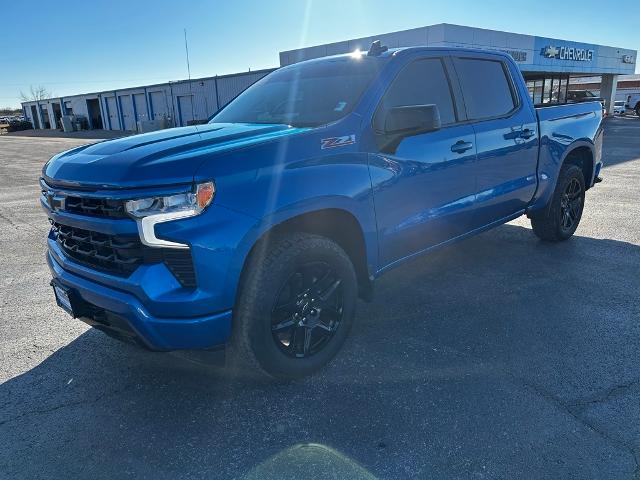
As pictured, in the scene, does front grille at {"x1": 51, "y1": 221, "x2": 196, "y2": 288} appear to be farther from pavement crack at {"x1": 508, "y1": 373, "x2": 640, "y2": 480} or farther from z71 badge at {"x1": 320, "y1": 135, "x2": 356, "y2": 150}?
pavement crack at {"x1": 508, "y1": 373, "x2": 640, "y2": 480}

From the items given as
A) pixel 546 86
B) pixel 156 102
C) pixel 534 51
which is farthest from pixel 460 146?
pixel 156 102

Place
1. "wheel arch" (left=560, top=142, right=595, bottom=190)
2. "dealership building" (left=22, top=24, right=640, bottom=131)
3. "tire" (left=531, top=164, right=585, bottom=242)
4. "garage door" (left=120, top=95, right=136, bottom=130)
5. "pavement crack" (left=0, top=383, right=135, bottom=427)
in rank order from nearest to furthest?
1. "pavement crack" (left=0, top=383, right=135, bottom=427)
2. "tire" (left=531, top=164, right=585, bottom=242)
3. "wheel arch" (left=560, top=142, right=595, bottom=190)
4. "dealership building" (left=22, top=24, right=640, bottom=131)
5. "garage door" (left=120, top=95, right=136, bottom=130)

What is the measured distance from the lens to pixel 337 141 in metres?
2.88

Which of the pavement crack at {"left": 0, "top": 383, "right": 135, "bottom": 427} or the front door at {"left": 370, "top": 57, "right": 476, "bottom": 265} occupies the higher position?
the front door at {"left": 370, "top": 57, "right": 476, "bottom": 265}

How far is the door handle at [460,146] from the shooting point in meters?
3.69

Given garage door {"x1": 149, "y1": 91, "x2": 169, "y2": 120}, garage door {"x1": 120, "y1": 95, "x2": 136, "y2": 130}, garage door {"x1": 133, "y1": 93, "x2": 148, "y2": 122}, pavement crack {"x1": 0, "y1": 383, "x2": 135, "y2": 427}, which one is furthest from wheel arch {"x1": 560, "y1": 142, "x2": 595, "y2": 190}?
garage door {"x1": 120, "y1": 95, "x2": 136, "y2": 130}

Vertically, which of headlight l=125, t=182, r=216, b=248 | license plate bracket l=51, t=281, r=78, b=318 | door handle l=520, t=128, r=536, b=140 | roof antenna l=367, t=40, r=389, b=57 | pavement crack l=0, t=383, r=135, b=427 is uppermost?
roof antenna l=367, t=40, r=389, b=57

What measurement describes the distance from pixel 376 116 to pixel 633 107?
42.8 metres

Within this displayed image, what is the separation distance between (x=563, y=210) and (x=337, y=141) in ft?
12.1

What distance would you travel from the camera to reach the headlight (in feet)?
7.62

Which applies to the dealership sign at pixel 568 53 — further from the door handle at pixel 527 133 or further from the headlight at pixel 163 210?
the headlight at pixel 163 210

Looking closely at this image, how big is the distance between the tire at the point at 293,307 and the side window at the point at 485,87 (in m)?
1.96

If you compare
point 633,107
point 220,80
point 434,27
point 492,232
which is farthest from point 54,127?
point 492,232

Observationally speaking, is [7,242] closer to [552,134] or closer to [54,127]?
[552,134]
